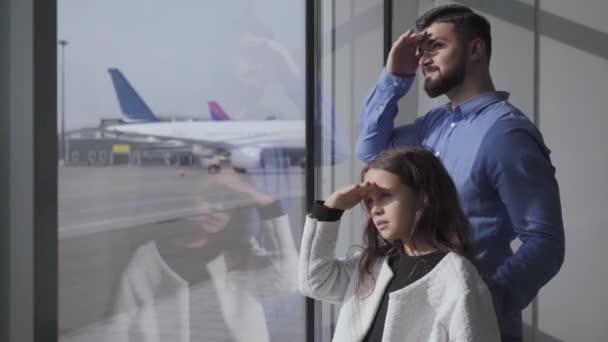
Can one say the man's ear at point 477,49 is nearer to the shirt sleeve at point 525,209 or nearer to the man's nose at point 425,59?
the man's nose at point 425,59

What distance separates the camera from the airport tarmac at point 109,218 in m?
1.57

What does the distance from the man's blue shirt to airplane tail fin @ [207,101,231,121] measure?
0.82 metres

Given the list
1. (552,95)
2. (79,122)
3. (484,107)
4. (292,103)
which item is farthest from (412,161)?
(552,95)

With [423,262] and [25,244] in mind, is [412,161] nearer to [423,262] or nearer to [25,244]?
[423,262]

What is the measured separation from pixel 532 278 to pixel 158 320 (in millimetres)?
1125

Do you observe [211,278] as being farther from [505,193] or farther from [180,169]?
[505,193]

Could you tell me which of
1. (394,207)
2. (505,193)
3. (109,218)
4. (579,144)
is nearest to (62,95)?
(109,218)

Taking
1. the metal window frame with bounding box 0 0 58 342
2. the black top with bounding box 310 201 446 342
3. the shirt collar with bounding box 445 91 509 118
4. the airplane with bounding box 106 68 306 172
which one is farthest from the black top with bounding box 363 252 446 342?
the airplane with bounding box 106 68 306 172

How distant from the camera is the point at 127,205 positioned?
1819 millimetres

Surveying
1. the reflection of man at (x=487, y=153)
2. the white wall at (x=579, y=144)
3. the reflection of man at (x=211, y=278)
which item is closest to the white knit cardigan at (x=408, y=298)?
the reflection of man at (x=487, y=153)

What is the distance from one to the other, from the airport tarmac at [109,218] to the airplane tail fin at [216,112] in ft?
0.61

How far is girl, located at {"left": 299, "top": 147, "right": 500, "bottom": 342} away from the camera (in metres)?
1.25

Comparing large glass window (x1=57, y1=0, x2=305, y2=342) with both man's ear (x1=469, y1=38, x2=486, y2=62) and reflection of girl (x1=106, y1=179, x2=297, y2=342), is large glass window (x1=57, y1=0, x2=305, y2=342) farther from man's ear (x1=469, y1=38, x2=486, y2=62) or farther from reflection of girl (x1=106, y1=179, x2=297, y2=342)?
man's ear (x1=469, y1=38, x2=486, y2=62)

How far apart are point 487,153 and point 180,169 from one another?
969 millimetres
